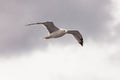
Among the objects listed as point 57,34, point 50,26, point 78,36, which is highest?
point 50,26

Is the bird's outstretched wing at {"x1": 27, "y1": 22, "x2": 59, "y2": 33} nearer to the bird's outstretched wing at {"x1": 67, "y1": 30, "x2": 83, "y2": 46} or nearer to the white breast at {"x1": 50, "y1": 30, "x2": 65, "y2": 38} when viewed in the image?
the white breast at {"x1": 50, "y1": 30, "x2": 65, "y2": 38}

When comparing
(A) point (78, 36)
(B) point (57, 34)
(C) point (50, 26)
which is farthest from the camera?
(A) point (78, 36)

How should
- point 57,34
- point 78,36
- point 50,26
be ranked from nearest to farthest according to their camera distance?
point 57,34, point 50,26, point 78,36

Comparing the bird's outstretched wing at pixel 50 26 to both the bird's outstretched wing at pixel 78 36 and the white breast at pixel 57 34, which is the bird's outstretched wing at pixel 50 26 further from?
the bird's outstretched wing at pixel 78 36

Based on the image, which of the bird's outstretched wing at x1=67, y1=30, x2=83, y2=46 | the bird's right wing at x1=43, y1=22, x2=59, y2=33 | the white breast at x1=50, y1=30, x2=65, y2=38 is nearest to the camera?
the white breast at x1=50, y1=30, x2=65, y2=38

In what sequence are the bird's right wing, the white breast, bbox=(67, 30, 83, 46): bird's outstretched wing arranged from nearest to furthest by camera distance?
the white breast, the bird's right wing, bbox=(67, 30, 83, 46): bird's outstretched wing

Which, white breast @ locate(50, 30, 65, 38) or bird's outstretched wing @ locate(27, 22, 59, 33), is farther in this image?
bird's outstretched wing @ locate(27, 22, 59, 33)

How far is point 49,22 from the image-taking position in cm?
4997

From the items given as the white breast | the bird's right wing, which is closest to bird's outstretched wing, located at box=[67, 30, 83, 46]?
the bird's right wing

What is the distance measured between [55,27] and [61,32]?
170cm

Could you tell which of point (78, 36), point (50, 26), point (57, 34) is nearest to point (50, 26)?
point (50, 26)

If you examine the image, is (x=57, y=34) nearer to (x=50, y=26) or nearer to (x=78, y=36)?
(x=50, y=26)

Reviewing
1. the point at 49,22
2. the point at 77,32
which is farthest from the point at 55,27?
the point at 77,32

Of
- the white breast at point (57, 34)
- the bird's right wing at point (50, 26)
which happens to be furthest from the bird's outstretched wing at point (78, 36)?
the white breast at point (57, 34)
